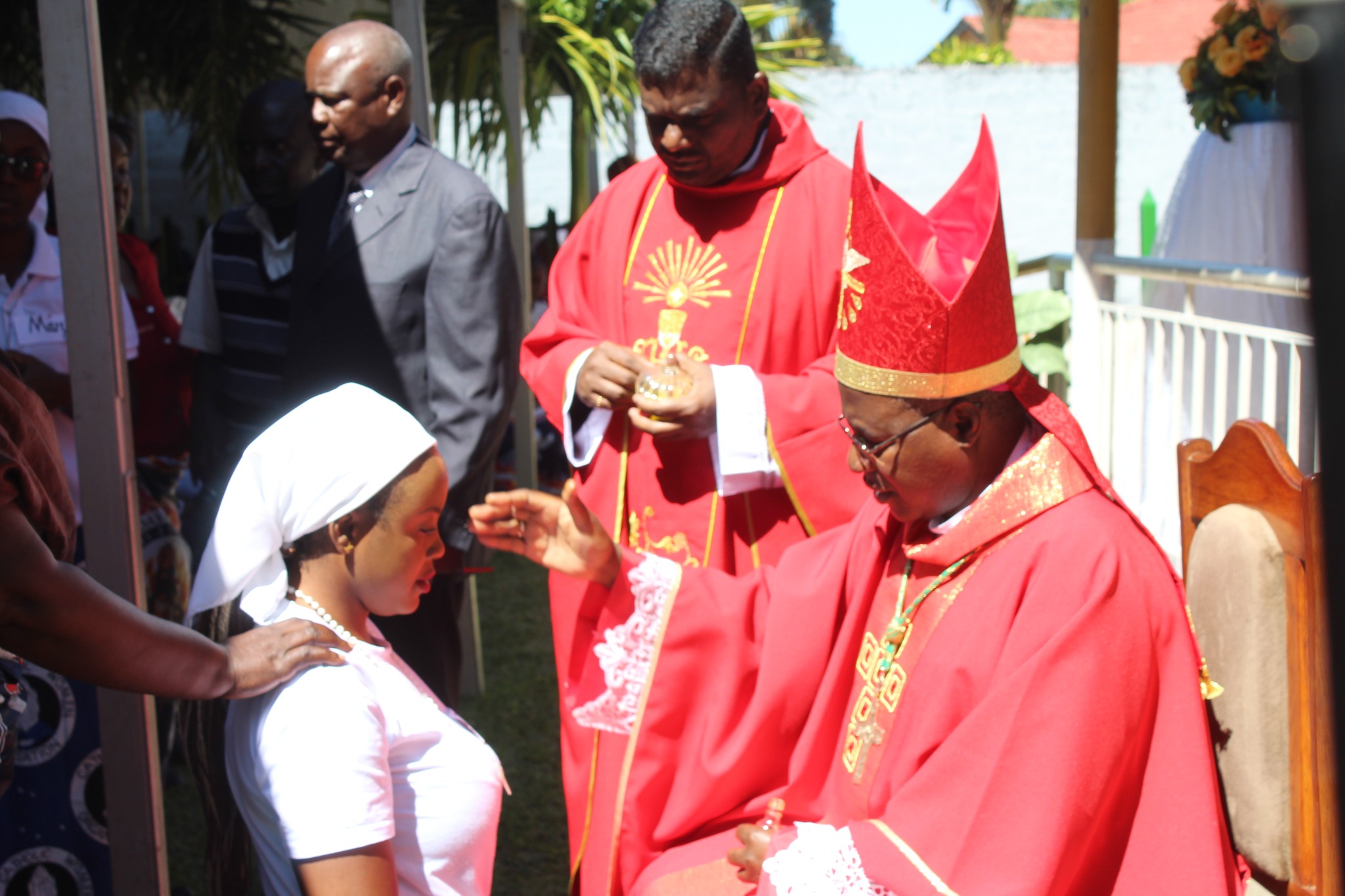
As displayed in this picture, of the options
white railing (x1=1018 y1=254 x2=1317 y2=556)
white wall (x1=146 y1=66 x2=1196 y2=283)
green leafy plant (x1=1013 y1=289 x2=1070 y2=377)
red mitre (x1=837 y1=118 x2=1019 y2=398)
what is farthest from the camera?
white wall (x1=146 y1=66 x2=1196 y2=283)

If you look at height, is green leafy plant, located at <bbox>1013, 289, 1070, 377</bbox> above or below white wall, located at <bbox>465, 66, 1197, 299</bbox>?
below

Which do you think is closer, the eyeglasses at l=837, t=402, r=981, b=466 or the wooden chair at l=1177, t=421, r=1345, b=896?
the eyeglasses at l=837, t=402, r=981, b=466

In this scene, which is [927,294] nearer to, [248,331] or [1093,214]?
[248,331]

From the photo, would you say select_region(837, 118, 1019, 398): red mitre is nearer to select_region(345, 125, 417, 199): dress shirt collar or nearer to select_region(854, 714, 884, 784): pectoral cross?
select_region(854, 714, 884, 784): pectoral cross

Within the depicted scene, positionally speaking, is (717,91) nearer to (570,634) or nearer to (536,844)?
(570,634)

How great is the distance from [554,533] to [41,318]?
1844 millimetres

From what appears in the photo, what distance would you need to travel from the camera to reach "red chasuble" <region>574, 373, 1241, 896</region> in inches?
66.2

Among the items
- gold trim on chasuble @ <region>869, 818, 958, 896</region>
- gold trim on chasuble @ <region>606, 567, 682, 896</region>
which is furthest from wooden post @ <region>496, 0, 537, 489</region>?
gold trim on chasuble @ <region>869, 818, 958, 896</region>

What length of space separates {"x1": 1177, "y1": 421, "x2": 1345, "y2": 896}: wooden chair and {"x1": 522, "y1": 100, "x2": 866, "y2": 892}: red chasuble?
2.76 ft

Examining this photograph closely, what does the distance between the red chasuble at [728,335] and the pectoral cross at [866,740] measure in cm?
79

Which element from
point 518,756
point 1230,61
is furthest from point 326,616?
point 1230,61

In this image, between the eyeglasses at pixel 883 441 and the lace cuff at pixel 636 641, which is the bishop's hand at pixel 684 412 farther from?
the eyeglasses at pixel 883 441

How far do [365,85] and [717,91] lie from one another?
107cm

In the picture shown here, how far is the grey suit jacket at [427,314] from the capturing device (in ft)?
10.5
